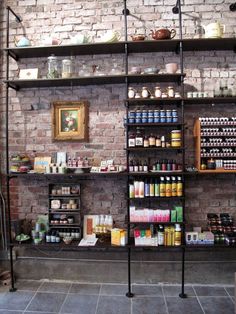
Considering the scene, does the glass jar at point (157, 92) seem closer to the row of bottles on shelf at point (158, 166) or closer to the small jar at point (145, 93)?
the small jar at point (145, 93)

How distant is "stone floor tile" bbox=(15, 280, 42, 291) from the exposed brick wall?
718mm

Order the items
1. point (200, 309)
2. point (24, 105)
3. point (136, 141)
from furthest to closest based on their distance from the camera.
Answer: point (24, 105) < point (136, 141) < point (200, 309)

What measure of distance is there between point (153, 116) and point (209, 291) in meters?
1.90

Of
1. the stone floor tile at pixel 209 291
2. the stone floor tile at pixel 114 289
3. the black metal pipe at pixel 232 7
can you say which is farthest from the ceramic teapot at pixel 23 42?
the stone floor tile at pixel 209 291

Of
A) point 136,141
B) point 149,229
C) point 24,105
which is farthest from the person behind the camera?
point 24,105

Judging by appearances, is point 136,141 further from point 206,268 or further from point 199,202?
point 206,268

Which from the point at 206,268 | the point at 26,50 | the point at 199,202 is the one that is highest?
the point at 26,50

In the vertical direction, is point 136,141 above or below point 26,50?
below

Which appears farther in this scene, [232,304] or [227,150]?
[227,150]

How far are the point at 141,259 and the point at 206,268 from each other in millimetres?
716

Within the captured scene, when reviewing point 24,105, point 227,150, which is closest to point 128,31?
point 24,105

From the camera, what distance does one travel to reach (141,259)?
9.71 ft

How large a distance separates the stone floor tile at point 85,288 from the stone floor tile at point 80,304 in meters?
0.08

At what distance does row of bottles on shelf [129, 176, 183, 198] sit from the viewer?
2.70 metres
